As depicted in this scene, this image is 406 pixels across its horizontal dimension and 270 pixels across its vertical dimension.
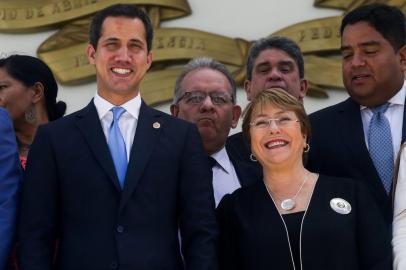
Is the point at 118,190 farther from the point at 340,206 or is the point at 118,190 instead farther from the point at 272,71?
the point at 272,71

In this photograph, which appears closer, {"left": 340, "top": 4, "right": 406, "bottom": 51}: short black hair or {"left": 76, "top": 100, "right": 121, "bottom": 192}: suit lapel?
{"left": 76, "top": 100, "right": 121, "bottom": 192}: suit lapel

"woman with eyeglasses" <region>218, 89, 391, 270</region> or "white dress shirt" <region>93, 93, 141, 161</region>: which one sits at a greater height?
"white dress shirt" <region>93, 93, 141, 161</region>

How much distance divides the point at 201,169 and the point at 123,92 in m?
0.29

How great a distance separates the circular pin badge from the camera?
7.06 feet

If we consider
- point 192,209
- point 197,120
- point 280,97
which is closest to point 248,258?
point 192,209

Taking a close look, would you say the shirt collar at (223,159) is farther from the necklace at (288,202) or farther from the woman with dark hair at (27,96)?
the woman with dark hair at (27,96)

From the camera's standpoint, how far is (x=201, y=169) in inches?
84.1

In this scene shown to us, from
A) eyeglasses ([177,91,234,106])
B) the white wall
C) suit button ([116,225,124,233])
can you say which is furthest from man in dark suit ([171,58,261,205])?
the white wall

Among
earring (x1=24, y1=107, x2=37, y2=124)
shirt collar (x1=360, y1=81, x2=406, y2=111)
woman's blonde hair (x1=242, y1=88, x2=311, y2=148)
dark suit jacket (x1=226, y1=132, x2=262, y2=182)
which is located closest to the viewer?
woman's blonde hair (x1=242, y1=88, x2=311, y2=148)

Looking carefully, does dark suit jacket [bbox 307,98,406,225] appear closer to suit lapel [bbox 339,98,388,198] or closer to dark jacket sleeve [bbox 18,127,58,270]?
suit lapel [bbox 339,98,388,198]

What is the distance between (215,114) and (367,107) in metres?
0.49

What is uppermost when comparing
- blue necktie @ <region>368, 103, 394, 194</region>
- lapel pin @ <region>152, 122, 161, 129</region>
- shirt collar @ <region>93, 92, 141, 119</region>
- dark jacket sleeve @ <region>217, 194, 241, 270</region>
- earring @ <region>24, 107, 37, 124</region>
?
shirt collar @ <region>93, 92, 141, 119</region>

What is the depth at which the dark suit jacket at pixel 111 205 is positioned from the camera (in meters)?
2.05

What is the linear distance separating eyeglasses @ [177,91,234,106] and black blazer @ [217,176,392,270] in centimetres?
58
